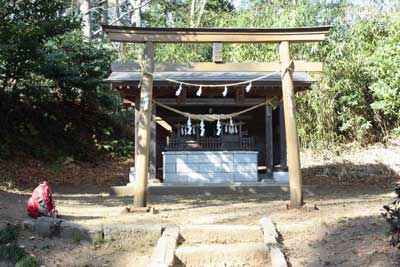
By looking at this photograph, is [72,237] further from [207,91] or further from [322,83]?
[322,83]

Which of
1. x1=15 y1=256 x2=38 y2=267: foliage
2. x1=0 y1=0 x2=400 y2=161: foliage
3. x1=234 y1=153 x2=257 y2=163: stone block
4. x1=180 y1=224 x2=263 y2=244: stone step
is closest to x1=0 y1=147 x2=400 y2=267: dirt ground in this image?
x1=15 y1=256 x2=38 y2=267: foliage

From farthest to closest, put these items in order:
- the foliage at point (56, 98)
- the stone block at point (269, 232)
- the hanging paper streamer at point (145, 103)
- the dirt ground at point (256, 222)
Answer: the foliage at point (56, 98) < the hanging paper streamer at point (145, 103) < the stone block at point (269, 232) < the dirt ground at point (256, 222)

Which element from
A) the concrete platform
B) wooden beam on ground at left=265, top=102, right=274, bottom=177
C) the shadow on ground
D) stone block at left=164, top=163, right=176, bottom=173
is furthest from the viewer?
wooden beam on ground at left=265, top=102, right=274, bottom=177

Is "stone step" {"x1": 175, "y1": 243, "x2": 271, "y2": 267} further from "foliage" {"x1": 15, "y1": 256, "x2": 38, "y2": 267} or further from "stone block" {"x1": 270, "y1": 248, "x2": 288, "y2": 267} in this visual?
"foliage" {"x1": 15, "y1": 256, "x2": 38, "y2": 267}

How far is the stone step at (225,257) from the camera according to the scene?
4668 mm

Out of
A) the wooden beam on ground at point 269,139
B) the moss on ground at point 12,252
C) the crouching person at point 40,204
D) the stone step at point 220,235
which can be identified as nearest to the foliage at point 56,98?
A: the wooden beam on ground at point 269,139

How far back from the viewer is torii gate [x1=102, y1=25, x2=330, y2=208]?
7219mm

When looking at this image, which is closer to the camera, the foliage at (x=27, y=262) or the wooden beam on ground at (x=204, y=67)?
the foliage at (x=27, y=262)

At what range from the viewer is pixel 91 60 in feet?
49.9

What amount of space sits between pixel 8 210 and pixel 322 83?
35.9ft

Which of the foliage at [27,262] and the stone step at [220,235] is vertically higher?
the stone step at [220,235]

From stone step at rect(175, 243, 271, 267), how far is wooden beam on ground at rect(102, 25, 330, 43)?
3.89 meters

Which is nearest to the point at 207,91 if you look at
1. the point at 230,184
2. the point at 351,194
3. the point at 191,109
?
the point at 191,109

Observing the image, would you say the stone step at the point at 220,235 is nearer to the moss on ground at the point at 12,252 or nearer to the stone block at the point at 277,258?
the stone block at the point at 277,258
